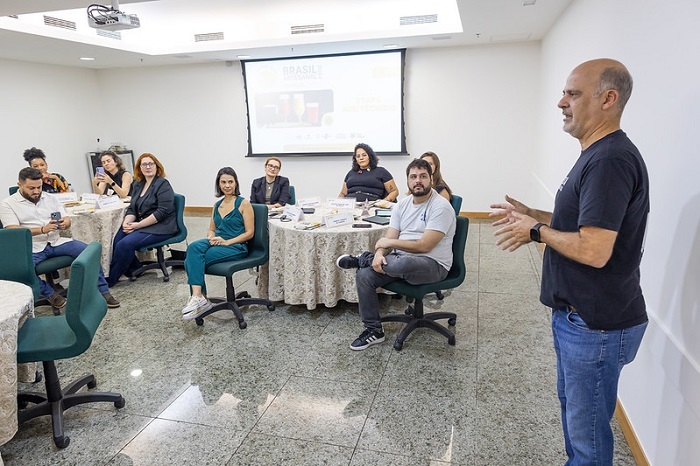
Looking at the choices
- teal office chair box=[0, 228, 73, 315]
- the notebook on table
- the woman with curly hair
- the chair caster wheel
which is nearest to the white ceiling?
the woman with curly hair

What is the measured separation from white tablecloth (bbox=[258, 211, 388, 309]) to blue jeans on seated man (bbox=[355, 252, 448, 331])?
1.00 feet

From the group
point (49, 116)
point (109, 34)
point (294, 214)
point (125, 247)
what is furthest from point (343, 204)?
point (49, 116)

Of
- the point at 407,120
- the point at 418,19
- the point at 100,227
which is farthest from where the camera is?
the point at 407,120

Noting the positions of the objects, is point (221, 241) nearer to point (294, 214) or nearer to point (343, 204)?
point (294, 214)

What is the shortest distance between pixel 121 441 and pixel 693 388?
8.01 ft

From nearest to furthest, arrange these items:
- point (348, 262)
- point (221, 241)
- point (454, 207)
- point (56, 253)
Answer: point (348, 262)
point (221, 241)
point (56, 253)
point (454, 207)

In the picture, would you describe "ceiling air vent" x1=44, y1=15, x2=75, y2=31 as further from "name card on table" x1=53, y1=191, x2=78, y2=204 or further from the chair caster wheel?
the chair caster wheel

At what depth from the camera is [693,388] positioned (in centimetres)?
146

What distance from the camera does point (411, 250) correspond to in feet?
9.61

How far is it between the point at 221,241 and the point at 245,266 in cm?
28

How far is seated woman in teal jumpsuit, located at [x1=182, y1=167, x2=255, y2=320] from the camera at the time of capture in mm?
3436

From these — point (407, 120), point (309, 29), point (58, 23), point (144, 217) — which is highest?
point (309, 29)

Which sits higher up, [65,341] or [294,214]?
[294,214]

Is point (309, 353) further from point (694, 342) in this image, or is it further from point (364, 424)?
point (694, 342)
